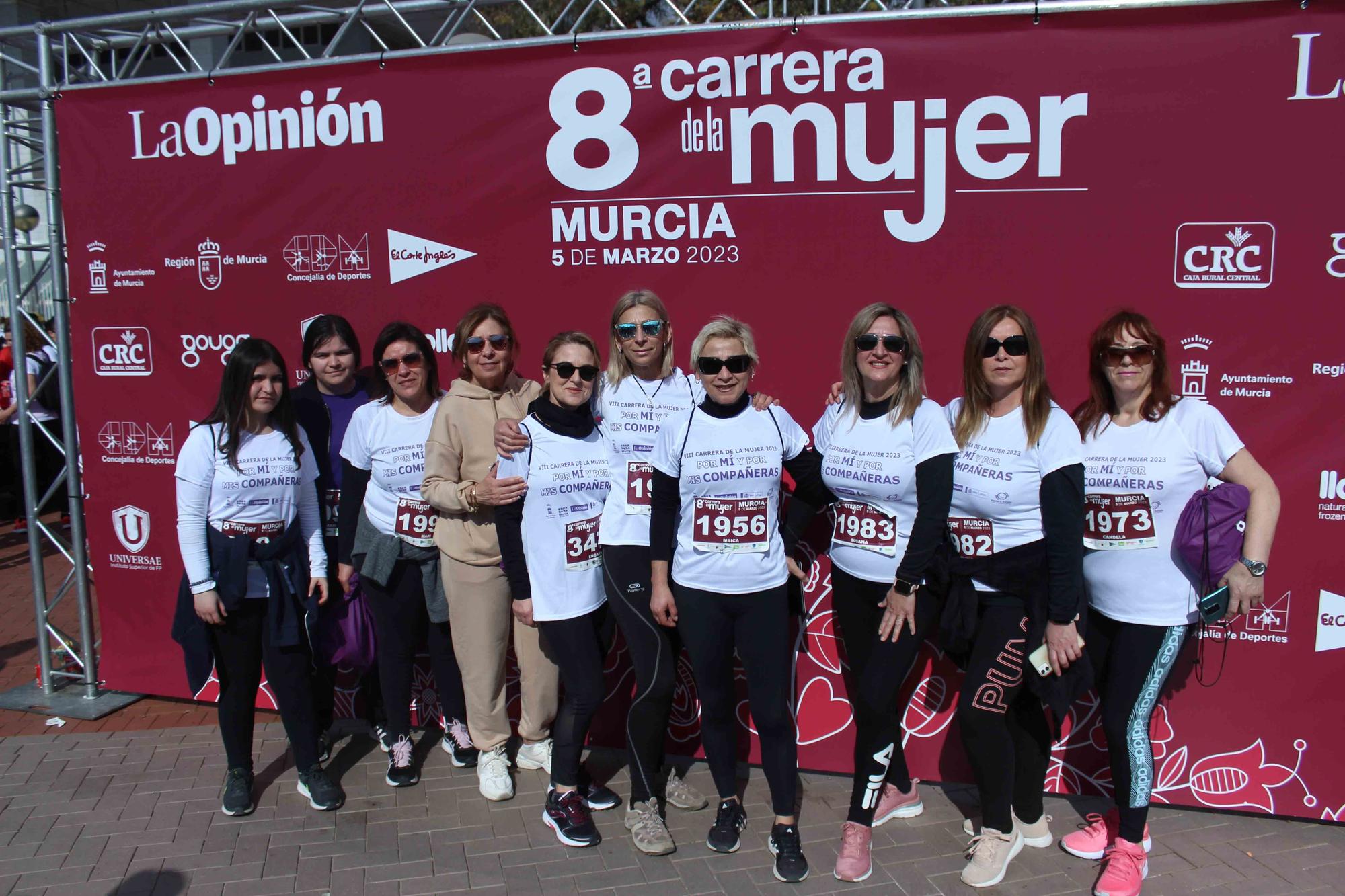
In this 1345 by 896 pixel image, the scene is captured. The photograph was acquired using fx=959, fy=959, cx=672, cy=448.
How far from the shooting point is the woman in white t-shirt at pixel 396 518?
3844 millimetres

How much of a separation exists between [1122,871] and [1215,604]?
0.97 meters

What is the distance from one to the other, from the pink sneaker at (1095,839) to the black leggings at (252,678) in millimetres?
2990

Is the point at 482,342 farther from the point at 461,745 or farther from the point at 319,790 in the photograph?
the point at 319,790

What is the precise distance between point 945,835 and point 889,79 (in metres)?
2.96

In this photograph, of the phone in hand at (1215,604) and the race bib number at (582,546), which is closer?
the phone in hand at (1215,604)

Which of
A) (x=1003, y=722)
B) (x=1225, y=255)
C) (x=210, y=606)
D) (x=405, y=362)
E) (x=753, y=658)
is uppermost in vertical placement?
(x=1225, y=255)

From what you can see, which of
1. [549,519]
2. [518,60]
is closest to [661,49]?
[518,60]

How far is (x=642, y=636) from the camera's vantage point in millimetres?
3457

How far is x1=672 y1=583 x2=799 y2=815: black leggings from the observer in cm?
330

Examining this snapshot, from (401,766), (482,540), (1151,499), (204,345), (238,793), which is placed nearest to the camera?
(1151,499)

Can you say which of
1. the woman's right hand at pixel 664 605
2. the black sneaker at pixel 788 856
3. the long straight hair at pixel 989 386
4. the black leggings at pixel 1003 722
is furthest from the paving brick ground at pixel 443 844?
the long straight hair at pixel 989 386

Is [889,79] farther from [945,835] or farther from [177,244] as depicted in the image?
[177,244]

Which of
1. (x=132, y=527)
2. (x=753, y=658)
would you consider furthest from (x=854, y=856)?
(x=132, y=527)

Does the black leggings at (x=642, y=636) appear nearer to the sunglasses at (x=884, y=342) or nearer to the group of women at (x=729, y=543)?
the group of women at (x=729, y=543)
